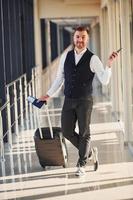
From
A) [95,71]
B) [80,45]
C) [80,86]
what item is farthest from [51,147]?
[80,45]

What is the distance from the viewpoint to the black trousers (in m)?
3.58

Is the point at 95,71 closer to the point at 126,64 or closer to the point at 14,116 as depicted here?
the point at 126,64

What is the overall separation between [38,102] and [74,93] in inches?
11.4

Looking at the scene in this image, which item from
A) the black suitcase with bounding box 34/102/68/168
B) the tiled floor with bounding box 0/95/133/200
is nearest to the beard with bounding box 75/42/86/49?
the black suitcase with bounding box 34/102/68/168

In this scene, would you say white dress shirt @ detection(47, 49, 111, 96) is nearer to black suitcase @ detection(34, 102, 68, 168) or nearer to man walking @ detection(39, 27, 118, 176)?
man walking @ detection(39, 27, 118, 176)

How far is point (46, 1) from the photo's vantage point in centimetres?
884

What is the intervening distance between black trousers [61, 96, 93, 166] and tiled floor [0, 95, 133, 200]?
0.66 ft

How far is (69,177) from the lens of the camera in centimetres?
368

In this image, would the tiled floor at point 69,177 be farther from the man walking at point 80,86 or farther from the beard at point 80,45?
the beard at point 80,45

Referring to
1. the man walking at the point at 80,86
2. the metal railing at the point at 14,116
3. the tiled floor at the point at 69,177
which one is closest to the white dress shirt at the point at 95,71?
the man walking at the point at 80,86

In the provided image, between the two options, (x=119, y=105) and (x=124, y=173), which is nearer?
(x=124, y=173)

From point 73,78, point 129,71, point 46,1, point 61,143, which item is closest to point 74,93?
point 73,78

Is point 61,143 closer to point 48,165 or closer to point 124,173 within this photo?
point 48,165

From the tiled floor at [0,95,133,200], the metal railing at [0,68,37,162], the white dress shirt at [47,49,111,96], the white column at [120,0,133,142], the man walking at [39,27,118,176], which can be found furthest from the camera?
the metal railing at [0,68,37,162]
